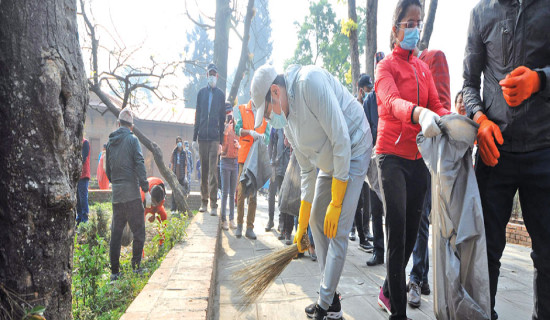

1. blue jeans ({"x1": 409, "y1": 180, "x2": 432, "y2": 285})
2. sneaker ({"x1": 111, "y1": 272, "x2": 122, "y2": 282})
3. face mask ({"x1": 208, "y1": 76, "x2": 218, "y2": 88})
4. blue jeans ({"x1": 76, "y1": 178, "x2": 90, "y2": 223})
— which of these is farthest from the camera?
blue jeans ({"x1": 76, "y1": 178, "x2": 90, "y2": 223})

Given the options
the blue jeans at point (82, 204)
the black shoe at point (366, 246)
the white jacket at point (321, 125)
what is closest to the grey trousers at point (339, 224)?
the white jacket at point (321, 125)

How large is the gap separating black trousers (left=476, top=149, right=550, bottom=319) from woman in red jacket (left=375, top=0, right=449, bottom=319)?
0.48 metres

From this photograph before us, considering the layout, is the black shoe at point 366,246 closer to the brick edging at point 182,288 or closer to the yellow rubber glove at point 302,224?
the brick edging at point 182,288

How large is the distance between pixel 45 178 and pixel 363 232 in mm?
4165

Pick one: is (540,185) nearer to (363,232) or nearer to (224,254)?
(363,232)

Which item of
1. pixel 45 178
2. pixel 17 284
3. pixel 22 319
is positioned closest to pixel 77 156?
pixel 45 178

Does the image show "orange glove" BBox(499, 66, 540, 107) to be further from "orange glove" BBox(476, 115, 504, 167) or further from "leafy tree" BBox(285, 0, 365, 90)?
"leafy tree" BBox(285, 0, 365, 90)

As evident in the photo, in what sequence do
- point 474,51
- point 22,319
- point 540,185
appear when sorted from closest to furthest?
point 22,319 → point 540,185 → point 474,51

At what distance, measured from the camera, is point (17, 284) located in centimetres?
116

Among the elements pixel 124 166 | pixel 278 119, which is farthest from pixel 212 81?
pixel 278 119

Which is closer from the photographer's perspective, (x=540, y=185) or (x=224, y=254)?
(x=540, y=185)

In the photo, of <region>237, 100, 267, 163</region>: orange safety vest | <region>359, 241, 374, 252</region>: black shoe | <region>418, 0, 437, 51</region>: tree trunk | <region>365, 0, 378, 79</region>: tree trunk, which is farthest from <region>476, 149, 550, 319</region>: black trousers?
<region>418, 0, 437, 51</region>: tree trunk

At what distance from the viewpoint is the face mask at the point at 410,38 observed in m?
2.23

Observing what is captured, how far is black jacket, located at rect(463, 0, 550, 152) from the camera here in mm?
1559
